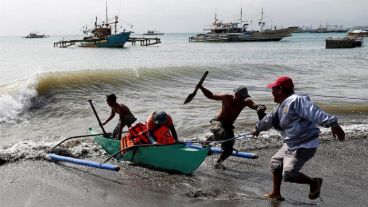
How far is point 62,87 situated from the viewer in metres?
19.9

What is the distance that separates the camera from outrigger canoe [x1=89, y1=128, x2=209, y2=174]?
6574 mm

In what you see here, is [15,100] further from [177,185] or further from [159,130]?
[177,185]

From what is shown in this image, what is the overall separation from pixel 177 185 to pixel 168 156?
61 centimetres

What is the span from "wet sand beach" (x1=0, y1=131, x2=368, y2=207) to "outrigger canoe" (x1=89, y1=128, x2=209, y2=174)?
14 cm

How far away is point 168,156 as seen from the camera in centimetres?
678

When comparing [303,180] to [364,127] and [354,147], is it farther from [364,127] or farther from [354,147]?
[364,127]

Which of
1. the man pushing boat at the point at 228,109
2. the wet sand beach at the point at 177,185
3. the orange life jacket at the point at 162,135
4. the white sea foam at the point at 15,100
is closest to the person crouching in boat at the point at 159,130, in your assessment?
the orange life jacket at the point at 162,135

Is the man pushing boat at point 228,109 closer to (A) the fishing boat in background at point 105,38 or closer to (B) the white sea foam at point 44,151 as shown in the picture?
(B) the white sea foam at point 44,151

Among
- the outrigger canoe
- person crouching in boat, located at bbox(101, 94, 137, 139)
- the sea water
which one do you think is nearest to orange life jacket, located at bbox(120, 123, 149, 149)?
the outrigger canoe

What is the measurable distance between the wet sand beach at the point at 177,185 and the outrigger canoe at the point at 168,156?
0.45 feet

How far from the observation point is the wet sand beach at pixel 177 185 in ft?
18.3

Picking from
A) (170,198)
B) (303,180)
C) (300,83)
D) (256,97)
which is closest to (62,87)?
(256,97)

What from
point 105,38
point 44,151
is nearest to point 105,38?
point 105,38

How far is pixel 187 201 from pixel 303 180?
4.89ft
